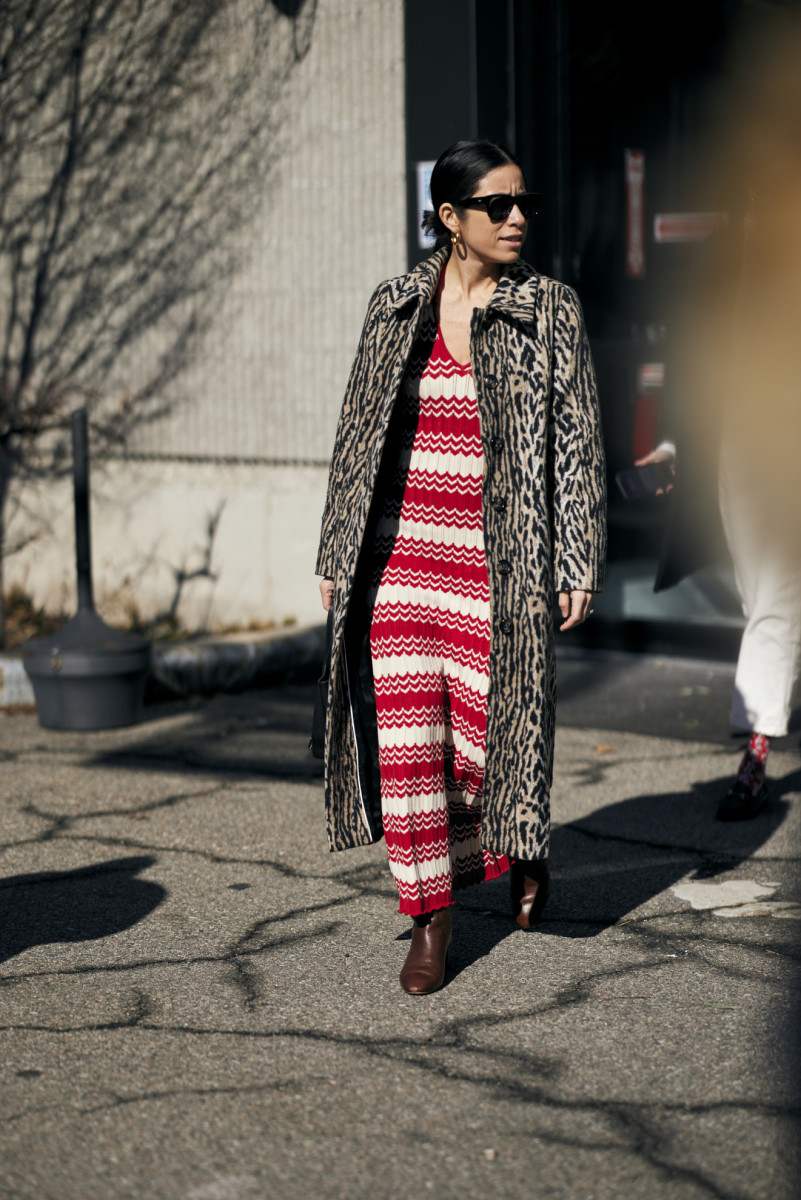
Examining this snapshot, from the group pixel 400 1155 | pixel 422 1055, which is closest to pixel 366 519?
pixel 422 1055

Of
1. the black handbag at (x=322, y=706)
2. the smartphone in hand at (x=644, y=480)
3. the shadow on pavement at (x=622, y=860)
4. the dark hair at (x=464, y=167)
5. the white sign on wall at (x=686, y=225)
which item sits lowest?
the shadow on pavement at (x=622, y=860)

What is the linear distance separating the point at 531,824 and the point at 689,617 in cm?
409

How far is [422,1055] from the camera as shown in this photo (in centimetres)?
299

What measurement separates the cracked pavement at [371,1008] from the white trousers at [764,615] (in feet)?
1.18

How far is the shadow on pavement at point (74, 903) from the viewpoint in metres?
3.75

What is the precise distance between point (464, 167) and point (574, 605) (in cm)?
101

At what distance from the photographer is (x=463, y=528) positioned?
338 centimetres

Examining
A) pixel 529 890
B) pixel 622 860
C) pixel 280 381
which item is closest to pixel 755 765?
pixel 622 860

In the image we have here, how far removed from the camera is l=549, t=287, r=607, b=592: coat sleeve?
3.33 meters

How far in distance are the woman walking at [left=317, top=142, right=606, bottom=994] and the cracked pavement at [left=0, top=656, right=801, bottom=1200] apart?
33 centimetres

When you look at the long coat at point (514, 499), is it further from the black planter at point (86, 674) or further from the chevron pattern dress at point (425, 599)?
the black planter at point (86, 674)

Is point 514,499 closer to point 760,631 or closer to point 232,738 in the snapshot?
point 760,631

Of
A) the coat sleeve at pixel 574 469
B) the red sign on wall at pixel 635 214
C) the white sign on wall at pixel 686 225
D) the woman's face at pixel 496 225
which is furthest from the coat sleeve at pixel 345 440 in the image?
the red sign on wall at pixel 635 214

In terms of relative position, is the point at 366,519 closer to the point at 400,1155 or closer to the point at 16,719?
the point at 400,1155
